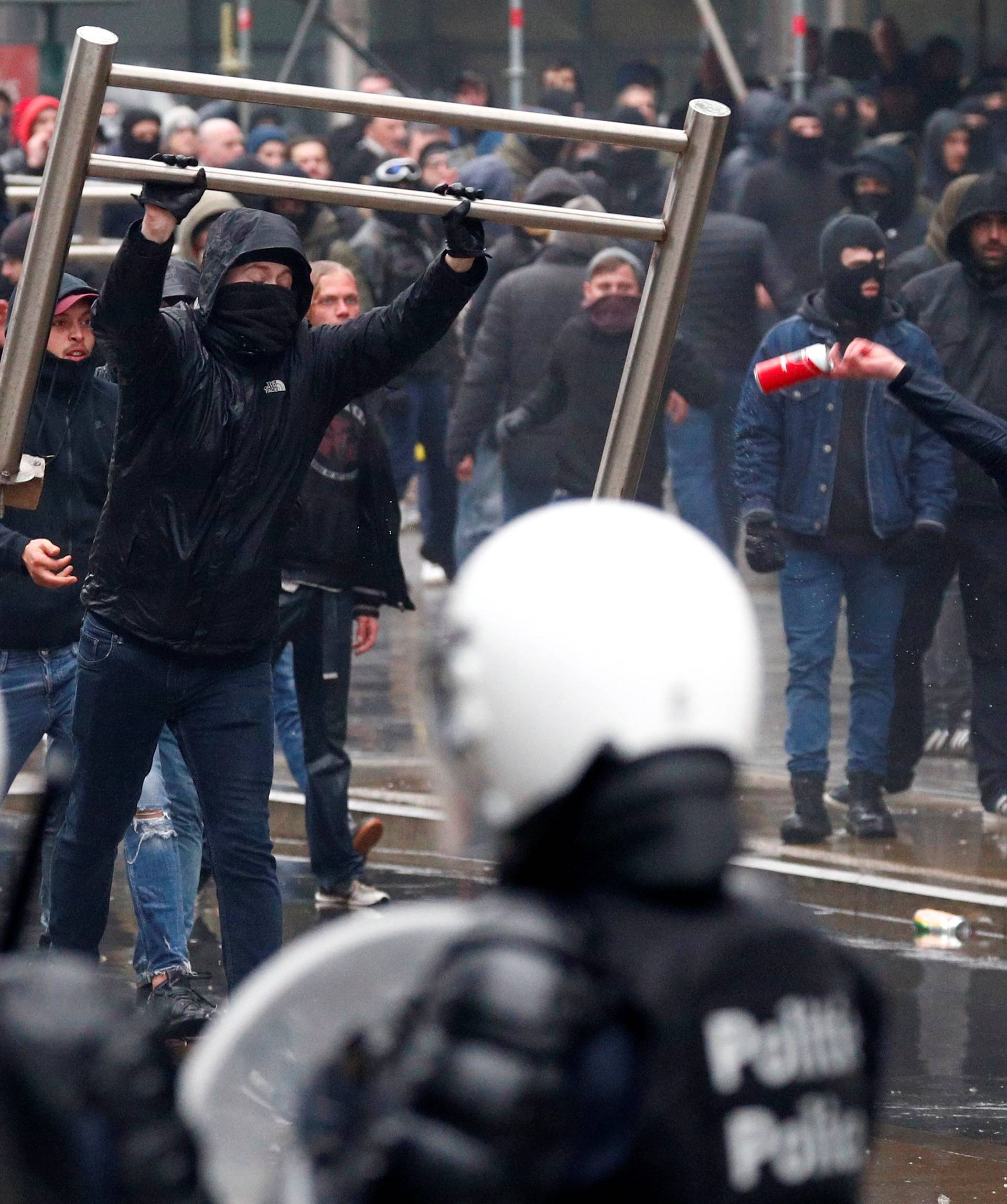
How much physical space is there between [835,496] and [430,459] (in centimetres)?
400

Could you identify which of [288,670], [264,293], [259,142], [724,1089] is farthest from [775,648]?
[724,1089]

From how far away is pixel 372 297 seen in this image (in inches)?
389

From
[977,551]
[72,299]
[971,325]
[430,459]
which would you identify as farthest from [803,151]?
[72,299]

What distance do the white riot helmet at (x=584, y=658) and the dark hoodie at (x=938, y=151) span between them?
11.5m

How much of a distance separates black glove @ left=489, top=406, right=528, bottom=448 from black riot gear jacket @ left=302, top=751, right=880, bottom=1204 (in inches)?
315

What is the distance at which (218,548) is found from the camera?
5285 mm

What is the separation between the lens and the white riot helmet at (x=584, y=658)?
1.95m

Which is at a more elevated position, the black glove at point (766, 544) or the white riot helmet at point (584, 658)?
the white riot helmet at point (584, 658)

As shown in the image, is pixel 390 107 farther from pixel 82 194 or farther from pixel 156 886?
pixel 156 886

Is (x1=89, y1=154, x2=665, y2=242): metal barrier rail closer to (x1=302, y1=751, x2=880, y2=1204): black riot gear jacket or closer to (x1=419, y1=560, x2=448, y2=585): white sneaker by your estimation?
(x1=302, y1=751, x2=880, y2=1204): black riot gear jacket

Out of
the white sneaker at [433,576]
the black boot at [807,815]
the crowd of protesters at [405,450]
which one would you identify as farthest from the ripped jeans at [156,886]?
the white sneaker at [433,576]

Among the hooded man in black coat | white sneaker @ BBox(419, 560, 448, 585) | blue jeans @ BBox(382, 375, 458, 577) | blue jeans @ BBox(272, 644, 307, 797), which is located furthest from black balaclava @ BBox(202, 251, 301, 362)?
white sneaker @ BBox(419, 560, 448, 585)

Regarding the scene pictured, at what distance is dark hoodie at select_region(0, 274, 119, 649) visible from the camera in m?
6.22

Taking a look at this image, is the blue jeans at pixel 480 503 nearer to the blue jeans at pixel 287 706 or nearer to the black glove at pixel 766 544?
the black glove at pixel 766 544
